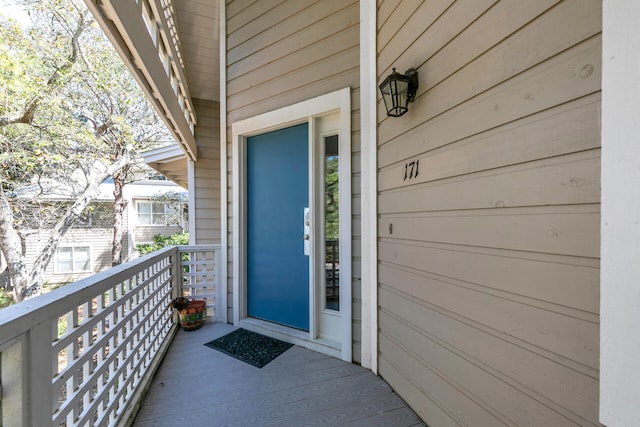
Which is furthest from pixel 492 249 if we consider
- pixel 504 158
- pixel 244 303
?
pixel 244 303

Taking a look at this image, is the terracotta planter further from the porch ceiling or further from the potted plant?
the porch ceiling

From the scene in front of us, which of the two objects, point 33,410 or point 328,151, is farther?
point 328,151

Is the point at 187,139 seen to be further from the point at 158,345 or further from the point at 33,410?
the point at 33,410

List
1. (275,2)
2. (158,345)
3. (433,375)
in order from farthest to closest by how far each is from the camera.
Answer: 1. (275,2)
2. (158,345)
3. (433,375)

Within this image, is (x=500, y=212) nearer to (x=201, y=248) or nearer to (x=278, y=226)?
(x=278, y=226)

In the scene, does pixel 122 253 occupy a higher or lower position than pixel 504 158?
lower

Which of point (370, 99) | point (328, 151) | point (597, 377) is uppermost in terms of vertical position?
point (370, 99)

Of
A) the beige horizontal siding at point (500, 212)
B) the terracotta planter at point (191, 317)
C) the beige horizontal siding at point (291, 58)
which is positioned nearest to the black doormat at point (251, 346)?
the terracotta planter at point (191, 317)

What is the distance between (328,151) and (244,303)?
1.82m

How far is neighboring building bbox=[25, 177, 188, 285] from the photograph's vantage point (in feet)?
28.4

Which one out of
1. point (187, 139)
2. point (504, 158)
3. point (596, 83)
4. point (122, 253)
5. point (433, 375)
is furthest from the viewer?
point (122, 253)

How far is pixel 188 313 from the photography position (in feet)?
9.62

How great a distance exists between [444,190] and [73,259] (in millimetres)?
11160

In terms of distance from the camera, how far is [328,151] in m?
2.56
